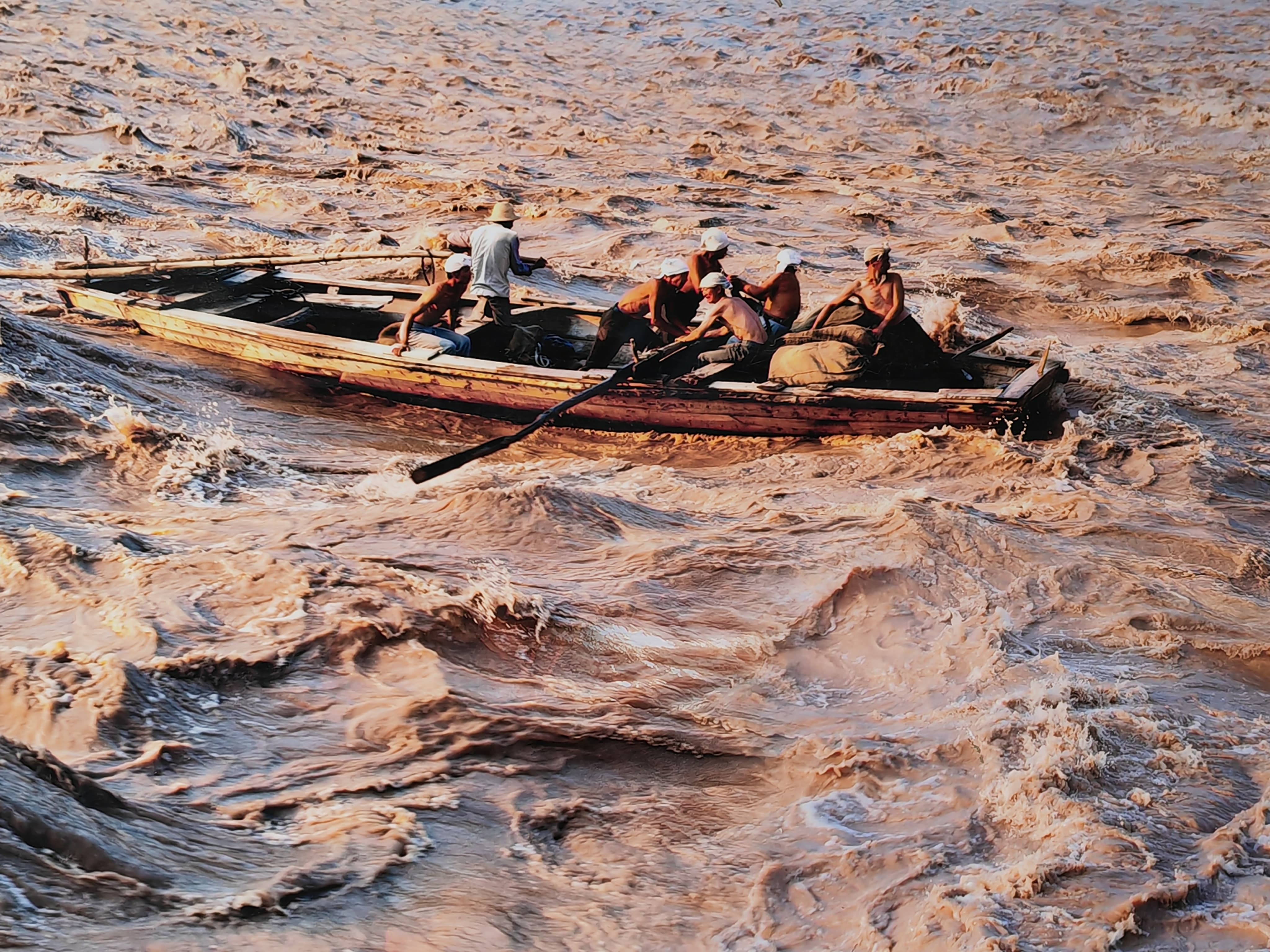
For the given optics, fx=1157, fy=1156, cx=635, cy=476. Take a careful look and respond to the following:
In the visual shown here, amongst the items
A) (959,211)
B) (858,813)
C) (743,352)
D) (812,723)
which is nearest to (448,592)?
(812,723)

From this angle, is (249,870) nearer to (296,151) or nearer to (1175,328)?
(1175,328)

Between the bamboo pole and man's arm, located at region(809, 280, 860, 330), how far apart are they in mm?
3341

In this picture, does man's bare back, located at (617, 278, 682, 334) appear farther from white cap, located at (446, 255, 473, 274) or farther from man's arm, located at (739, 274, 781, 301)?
white cap, located at (446, 255, 473, 274)

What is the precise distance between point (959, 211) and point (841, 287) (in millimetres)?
3566

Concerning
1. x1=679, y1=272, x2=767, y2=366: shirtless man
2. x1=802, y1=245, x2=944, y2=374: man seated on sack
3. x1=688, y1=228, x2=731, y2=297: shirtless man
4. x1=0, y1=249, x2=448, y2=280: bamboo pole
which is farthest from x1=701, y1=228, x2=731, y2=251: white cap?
x1=0, y1=249, x2=448, y2=280: bamboo pole

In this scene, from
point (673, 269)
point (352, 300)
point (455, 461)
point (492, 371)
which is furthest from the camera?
point (352, 300)

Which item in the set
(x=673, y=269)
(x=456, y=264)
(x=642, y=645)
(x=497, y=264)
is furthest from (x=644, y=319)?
(x=642, y=645)

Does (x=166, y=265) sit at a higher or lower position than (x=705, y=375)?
higher

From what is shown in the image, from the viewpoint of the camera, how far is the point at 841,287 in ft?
36.1

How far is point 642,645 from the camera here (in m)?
4.91

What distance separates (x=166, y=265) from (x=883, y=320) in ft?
18.7

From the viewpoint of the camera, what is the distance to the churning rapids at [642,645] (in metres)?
3.31

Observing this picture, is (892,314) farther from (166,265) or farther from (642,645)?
(166,265)

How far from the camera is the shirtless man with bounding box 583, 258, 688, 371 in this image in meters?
8.17
